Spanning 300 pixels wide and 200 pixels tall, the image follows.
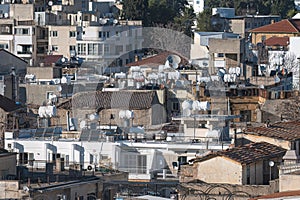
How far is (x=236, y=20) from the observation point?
74438 mm

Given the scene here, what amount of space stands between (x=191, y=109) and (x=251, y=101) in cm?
421

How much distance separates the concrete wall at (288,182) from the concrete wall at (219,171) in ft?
5.44

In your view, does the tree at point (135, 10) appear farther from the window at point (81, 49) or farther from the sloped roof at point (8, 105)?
the sloped roof at point (8, 105)

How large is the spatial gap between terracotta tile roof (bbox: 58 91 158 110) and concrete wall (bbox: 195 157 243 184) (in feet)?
40.8

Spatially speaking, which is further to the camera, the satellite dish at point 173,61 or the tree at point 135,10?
the tree at point 135,10

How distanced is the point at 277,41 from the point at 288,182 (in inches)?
1657

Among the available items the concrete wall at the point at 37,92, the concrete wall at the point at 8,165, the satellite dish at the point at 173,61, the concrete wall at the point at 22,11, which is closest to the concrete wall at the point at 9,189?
the concrete wall at the point at 8,165

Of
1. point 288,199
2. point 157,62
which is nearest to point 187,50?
point 157,62

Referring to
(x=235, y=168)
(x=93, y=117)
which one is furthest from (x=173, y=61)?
(x=235, y=168)

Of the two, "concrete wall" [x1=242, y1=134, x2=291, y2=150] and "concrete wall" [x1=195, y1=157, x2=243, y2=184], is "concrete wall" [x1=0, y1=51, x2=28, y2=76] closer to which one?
"concrete wall" [x1=242, y1=134, x2=291, y2=150]

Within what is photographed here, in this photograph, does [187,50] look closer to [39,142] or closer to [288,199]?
[39,142]

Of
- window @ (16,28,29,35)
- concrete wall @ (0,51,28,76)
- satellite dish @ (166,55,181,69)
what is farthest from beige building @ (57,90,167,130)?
window @ (16,28,29,35)

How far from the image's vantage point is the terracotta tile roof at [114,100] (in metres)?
35.2

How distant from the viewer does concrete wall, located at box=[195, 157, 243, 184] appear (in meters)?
22.2
